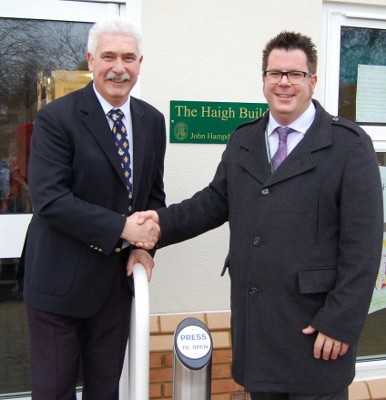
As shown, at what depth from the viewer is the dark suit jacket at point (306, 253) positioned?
7.06 feet

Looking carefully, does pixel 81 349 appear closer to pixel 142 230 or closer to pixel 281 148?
pixel 142 230

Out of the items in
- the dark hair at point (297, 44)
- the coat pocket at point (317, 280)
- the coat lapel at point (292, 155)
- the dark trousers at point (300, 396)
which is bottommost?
the dark trousers at point (300, 396)

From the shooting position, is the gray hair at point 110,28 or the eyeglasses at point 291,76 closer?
the eyeglasses at point 291,76

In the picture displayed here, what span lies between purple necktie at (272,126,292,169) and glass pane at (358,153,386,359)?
1681 mm

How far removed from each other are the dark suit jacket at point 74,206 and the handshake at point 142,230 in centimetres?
4

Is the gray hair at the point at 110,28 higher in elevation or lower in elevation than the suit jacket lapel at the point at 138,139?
higher

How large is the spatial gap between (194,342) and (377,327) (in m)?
2.42

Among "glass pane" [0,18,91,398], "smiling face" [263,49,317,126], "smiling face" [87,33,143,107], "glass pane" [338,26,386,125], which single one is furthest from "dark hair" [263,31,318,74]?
"glass pane" [338,26,386,125]

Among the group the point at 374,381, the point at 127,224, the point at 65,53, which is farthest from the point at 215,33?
Result: the point at 374,381

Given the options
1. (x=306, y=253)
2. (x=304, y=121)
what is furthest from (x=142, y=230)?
(x=304, y=121)

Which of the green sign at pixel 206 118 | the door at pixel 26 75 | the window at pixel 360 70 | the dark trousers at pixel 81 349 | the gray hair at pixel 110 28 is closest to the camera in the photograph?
the gray hair at pixel 110 28

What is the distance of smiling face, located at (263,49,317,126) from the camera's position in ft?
7.41

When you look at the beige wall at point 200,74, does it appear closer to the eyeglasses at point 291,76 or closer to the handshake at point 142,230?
the handshake at point 142,230

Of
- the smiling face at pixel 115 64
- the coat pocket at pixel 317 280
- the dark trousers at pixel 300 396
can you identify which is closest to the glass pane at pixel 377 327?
the dark trousers at pixel 300 396
